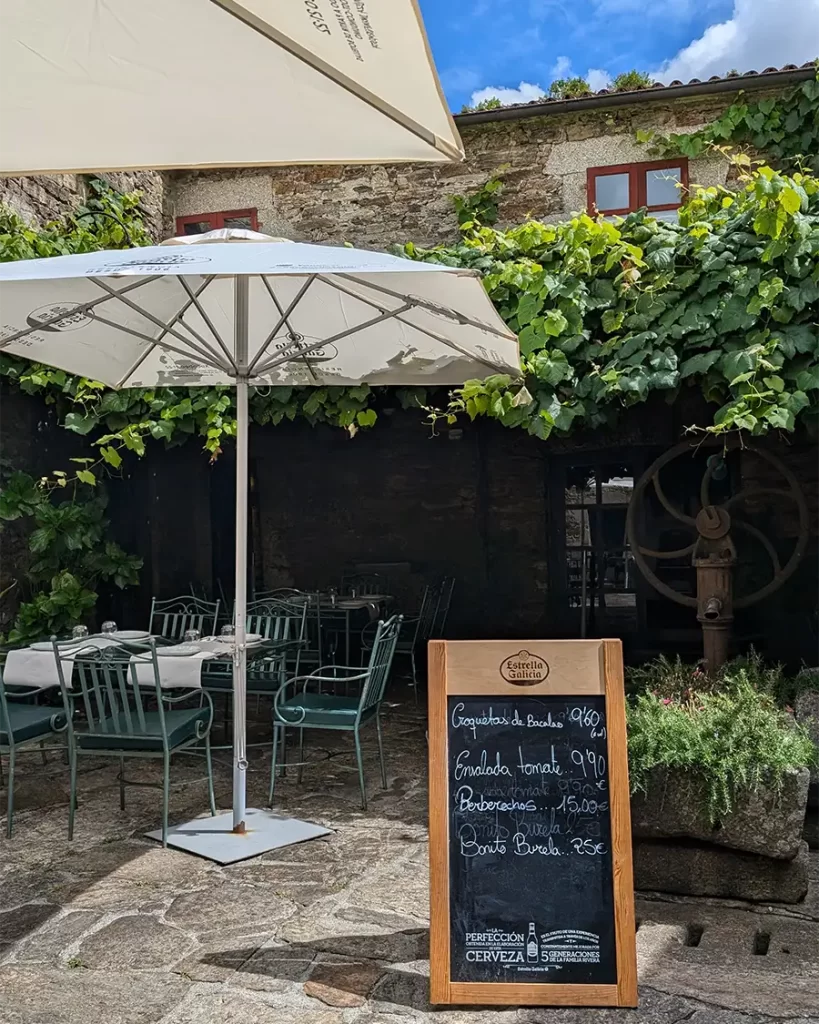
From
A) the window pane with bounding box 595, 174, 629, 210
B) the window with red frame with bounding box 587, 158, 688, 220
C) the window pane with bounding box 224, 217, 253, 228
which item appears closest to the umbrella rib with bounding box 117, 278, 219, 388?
the window pane with bounding box 224, 217, 253, 228

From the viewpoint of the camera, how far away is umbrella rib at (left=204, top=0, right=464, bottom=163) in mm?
1546

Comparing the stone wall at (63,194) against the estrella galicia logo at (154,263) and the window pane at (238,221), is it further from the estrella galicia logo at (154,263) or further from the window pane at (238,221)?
the estrella galicia logo at (154,263)

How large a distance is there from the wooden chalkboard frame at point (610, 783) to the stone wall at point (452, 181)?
6.66m

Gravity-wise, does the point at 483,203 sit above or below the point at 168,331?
above

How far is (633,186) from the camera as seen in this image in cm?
855

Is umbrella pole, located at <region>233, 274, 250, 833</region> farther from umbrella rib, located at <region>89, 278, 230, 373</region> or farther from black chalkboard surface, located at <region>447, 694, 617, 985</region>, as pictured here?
black chalkboard surface, located at <region>447, 694, 617, 985</region>

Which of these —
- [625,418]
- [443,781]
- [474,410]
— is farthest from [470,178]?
[443,781]

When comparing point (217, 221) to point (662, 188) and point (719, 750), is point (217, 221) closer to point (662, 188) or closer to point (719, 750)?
point (662, 188)

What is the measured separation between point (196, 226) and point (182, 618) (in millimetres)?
4817

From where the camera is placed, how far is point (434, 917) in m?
2.54

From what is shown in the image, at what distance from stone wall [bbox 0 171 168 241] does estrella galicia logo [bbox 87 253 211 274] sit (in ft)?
12.3

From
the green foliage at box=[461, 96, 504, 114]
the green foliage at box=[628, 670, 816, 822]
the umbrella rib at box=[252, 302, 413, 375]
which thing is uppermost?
the green foliage at box=[461, 96, 504, 114]

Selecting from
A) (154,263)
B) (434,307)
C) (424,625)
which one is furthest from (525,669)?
(424,625)

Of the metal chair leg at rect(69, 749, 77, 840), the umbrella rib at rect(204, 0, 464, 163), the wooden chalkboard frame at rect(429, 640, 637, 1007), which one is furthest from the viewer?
the metal chair leg at rect(69, 749, 77, 840)
